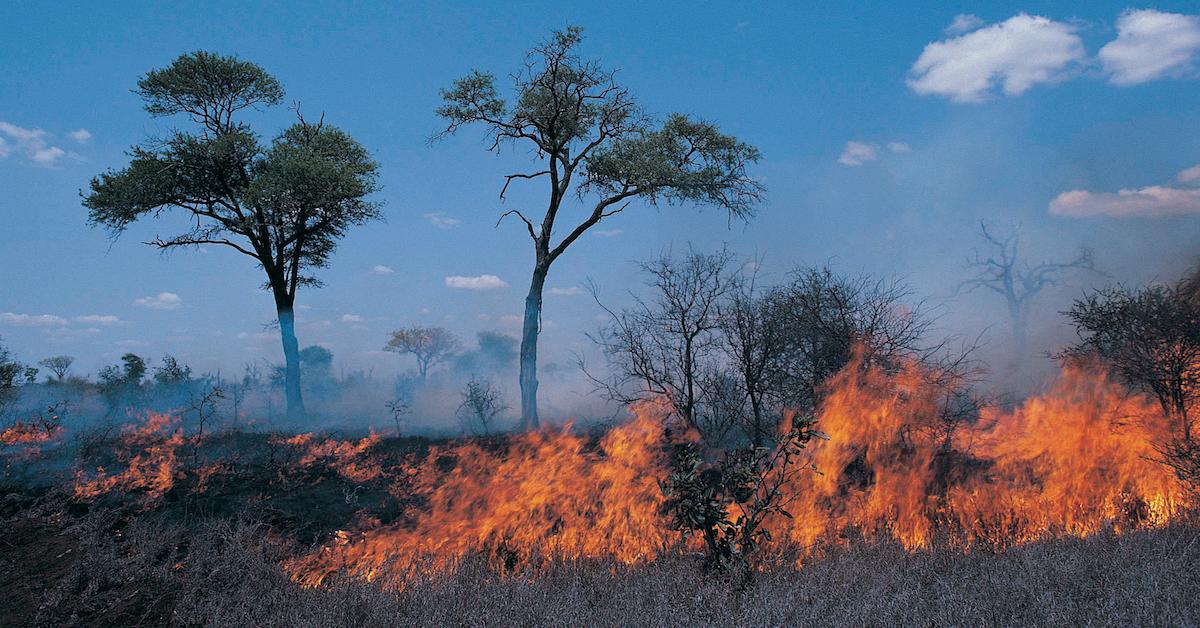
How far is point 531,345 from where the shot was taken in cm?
1956

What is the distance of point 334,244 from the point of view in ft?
80.9

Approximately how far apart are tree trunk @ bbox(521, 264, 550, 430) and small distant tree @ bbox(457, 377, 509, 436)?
134 cm

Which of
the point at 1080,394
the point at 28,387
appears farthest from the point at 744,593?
the point at 28,387

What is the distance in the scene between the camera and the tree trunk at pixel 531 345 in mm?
19344

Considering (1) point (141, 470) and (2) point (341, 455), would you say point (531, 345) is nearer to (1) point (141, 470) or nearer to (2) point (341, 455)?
(2) point (341, 455)

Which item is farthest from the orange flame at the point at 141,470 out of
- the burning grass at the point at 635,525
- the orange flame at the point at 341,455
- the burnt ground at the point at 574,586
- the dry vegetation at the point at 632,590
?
the orange flame at the point at 341,455

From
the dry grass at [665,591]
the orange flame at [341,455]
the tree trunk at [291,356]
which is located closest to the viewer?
the dry grass at [665,591]

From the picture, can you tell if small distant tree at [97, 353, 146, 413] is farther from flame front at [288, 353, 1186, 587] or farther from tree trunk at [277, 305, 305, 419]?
flame front at [288, 353, 1186, 587]

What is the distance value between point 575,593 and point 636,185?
15.9 meters

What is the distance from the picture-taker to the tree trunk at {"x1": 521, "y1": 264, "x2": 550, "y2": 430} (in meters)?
19.3

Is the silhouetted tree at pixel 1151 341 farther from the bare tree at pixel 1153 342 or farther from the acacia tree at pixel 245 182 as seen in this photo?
the acacia tree at pixel 245 182

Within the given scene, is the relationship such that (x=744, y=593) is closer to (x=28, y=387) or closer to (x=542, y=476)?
(x=542, y=476)

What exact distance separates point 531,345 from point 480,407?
8.40ft

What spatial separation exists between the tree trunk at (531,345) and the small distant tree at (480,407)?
134 centimetres
